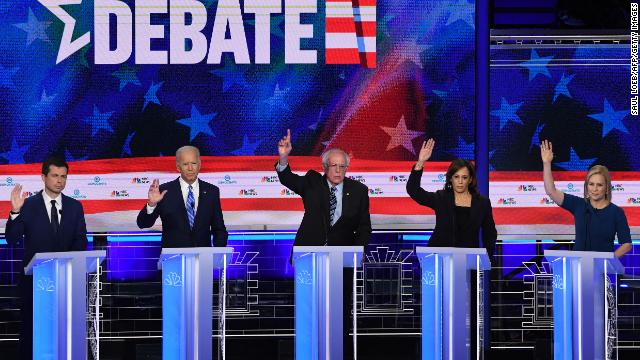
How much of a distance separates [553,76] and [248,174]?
2.33 m

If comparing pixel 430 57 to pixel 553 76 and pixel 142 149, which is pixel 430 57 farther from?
pixel 142 149

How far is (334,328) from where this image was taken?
6.32 metres

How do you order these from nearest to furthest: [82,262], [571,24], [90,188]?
Answer: [82,262] → [90,188] → [571,24]

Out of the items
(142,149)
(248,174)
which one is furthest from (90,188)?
(248,174)

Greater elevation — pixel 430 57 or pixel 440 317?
pixel 430 57

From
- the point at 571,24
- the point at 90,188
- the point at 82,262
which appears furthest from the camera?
the point at 571,24

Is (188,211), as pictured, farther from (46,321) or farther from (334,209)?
(46,321)

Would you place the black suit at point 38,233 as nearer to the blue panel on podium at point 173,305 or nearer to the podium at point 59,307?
the podium at point 59,307

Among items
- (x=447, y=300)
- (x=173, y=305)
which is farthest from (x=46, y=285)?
(x=447, y=300)

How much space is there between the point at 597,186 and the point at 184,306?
9.18ft

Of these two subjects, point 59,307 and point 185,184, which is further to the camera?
point 185,184

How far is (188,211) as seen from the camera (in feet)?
25.2

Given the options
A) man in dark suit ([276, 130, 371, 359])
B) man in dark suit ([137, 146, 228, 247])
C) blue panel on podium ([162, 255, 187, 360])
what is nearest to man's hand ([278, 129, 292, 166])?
man in dark suit ([276, 130, 371, 359])

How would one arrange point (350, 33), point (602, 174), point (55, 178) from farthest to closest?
1. point (350, 33)
2. point (602, 174)
3. point (55, 178)
